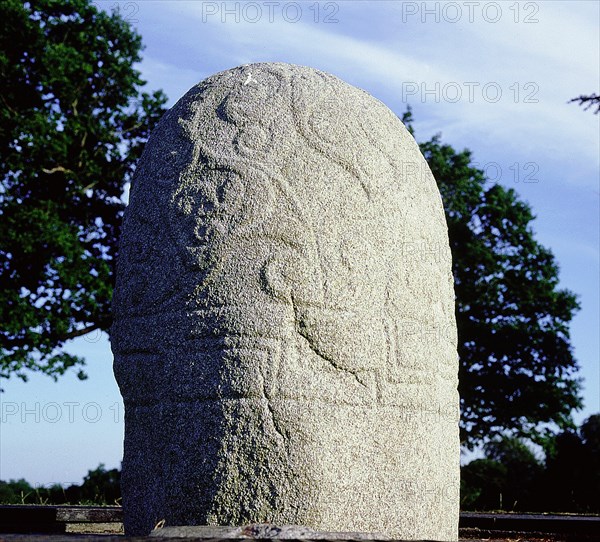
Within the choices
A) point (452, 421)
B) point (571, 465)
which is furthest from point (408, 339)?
point (571, 465)

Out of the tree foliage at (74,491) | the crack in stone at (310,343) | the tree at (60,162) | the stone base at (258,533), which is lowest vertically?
the tree foliage at (74,491)

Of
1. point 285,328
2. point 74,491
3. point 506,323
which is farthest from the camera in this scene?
point 506,323

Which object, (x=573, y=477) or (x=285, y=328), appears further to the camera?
(x=573, y=477)

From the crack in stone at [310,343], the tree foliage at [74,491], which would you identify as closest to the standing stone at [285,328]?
the crack in stone at [310,343]

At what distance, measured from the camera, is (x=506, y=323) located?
23.9 meters

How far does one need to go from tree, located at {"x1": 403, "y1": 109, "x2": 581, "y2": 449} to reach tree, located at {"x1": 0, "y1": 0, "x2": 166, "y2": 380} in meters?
9.01

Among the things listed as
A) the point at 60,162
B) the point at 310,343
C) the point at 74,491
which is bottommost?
the point at 74,491

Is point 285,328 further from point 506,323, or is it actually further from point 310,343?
point 506,323

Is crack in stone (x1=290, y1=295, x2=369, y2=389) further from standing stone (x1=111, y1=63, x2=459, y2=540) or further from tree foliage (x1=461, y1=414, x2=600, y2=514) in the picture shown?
tree foliage (x1=461, y1=414, x2=600, y2=514)

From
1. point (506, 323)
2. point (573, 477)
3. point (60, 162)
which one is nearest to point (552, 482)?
point (573, 477)

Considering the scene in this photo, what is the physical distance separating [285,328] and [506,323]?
20.0m

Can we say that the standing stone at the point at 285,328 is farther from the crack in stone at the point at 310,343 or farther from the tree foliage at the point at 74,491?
the tree foliage at the point at 74,491

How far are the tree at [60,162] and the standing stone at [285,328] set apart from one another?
1329 centimetres

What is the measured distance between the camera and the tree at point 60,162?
59.7 ft
